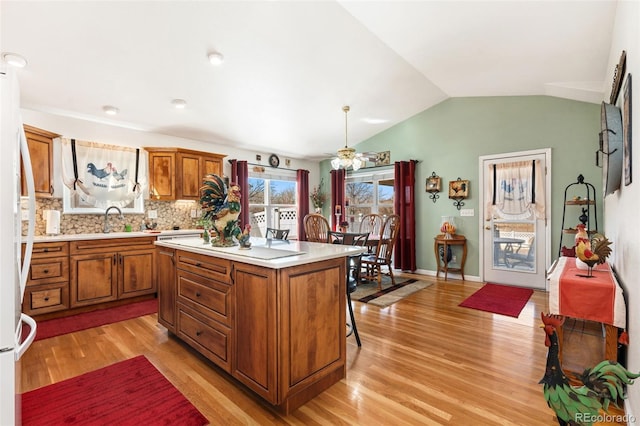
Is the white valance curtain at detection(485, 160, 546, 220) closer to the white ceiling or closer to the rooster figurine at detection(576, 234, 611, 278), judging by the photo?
the white ceiling

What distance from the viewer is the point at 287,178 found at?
6.96 metres

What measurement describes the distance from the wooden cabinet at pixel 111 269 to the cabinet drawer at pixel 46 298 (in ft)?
0.27

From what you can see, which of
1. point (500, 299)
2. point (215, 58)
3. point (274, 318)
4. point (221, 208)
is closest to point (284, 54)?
point (215, 58)

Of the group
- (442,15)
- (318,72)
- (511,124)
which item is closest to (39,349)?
(318,72)

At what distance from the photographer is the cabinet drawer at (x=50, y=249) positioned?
331 cm

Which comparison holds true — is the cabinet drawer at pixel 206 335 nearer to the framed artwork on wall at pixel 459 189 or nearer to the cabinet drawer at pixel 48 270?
the cabinet drawer at pixel 48 270

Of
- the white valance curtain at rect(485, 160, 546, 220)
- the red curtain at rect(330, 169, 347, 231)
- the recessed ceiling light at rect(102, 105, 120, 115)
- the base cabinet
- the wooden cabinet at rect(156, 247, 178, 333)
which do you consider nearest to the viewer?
the base cabinet

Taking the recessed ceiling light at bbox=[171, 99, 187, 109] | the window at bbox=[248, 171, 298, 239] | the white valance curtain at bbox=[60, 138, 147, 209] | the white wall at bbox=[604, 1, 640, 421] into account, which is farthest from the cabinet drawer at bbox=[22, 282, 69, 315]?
the white wall at bbox=[604, 1, 640, 421]

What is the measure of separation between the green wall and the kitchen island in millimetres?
3905

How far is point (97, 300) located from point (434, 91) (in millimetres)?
5746

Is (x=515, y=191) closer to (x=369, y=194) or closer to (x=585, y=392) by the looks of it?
(x=369, y=194)

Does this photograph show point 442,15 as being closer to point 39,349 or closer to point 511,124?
point 511,124

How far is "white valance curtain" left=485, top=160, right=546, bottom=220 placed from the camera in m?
4.56

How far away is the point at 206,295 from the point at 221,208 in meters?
0.69
